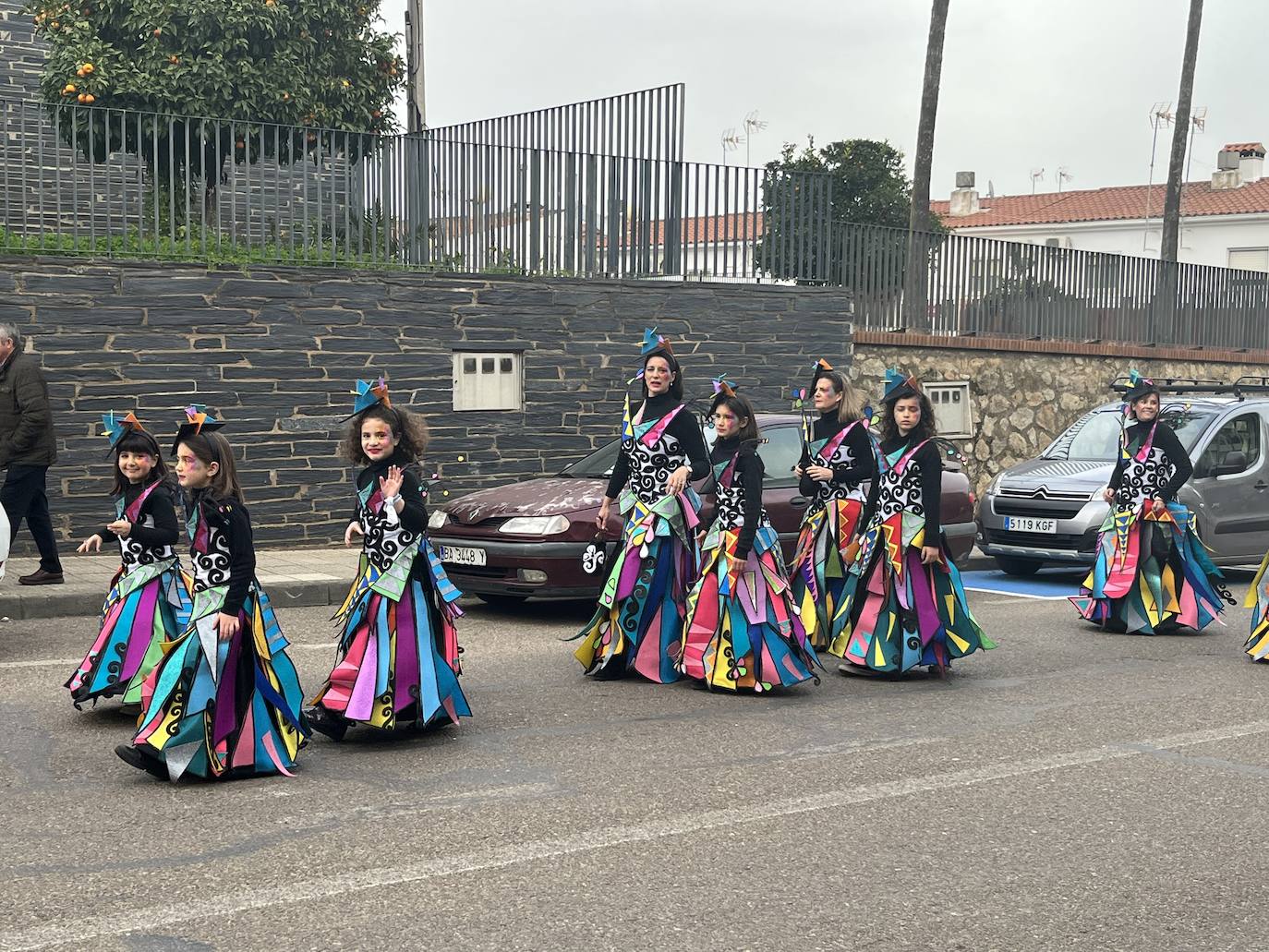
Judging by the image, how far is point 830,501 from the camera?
9008 mm

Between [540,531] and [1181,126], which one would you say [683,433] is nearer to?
[540,531]

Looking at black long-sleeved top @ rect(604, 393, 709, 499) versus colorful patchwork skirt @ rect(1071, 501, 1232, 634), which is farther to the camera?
colorful patchwork skirt @ rect(1071, 501, 1232, 634)

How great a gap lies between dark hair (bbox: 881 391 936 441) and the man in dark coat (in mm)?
5947

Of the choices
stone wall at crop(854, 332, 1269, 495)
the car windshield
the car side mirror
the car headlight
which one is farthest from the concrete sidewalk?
stone wall at crop(854, 332, 1269, 495)

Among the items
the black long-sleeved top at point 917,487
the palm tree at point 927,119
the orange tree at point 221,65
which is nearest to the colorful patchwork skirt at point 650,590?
the black long-sleeved top at point 917,487

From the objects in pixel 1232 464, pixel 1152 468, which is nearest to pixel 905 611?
pixel 1152 468

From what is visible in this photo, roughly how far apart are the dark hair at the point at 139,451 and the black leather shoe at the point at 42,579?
431 cm

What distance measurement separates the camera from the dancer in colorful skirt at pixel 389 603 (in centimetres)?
639

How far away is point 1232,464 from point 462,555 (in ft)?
24.4

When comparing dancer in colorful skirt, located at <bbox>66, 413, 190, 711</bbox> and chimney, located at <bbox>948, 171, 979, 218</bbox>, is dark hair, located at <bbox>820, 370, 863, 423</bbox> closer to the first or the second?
dancer in colorful skirt, located at <bbox>66, 413, 190, 711</bbox>

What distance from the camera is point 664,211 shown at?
666 inches

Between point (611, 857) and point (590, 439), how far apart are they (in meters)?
11.2

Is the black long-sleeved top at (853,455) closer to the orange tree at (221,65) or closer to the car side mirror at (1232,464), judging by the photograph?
the car side mirror at (1232,464)

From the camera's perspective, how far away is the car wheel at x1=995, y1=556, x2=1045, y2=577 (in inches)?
566
